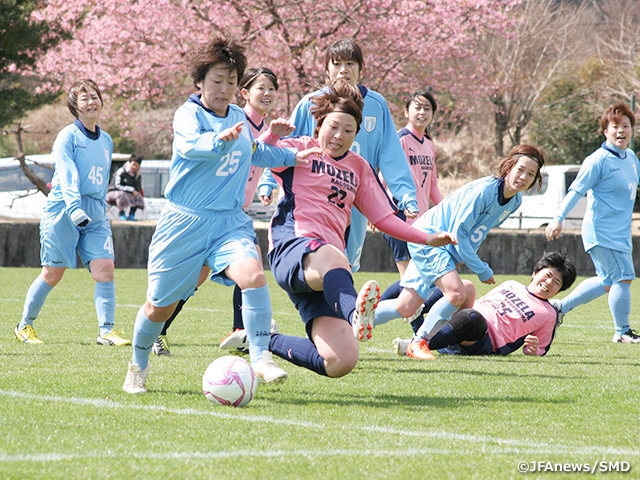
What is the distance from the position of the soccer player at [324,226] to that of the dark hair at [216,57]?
22.5 inches

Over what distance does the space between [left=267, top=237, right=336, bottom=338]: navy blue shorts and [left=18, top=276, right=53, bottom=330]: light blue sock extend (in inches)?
123

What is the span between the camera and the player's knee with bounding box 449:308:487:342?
6.80 m

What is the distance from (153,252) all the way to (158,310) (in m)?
0.31

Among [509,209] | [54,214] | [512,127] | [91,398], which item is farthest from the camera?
[512,127]

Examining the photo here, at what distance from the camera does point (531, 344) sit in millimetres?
7102

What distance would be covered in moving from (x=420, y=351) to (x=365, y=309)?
8.78 ft

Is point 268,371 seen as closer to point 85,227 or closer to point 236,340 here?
point 236,340

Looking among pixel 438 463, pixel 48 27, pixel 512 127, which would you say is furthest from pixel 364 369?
pixel 512 127

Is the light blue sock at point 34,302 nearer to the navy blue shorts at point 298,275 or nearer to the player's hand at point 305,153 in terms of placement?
the navy blue shorts at point 298,275

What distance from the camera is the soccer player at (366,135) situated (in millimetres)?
6371

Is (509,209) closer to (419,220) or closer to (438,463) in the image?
(419,220)

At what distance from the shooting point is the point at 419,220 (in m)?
7.23

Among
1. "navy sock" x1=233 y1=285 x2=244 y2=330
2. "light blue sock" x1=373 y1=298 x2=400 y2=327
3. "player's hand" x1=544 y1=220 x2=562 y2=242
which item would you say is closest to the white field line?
"navy sock" x1=233 y1=285 x2=244 y2=330

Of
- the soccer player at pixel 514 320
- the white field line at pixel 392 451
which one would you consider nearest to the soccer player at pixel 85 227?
the soccer player at pixel 514 320
